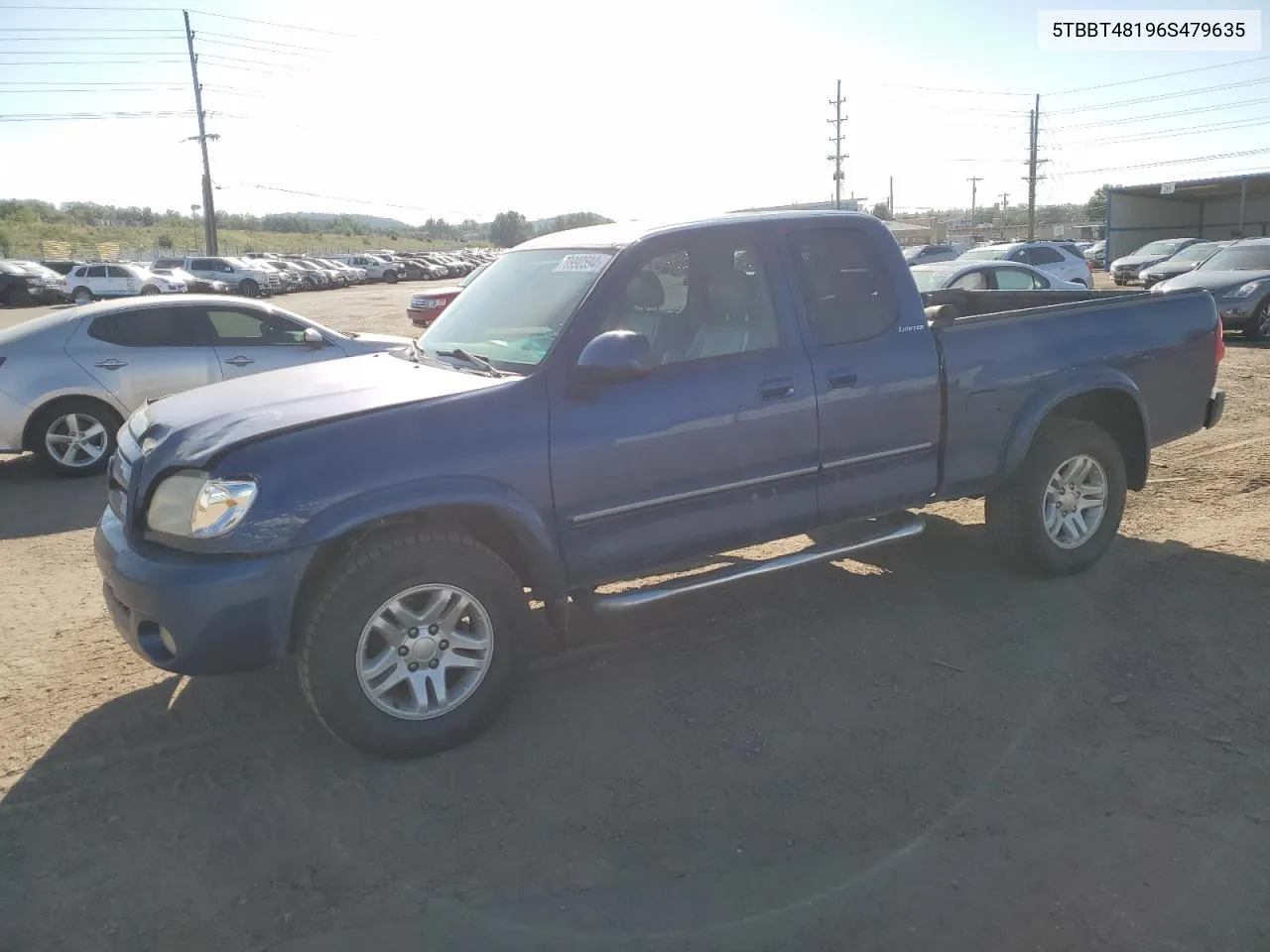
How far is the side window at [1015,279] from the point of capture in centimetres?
1350

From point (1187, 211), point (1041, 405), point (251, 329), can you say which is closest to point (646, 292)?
point (1041, 405)

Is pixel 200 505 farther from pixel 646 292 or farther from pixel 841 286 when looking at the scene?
pixel 841 286

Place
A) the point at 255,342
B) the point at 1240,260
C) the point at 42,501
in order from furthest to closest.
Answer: the point at 1240,260 < the point at 255,342 < the point at 42,501

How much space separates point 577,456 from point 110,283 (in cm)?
3933

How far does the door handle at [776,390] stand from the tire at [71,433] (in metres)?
6.93

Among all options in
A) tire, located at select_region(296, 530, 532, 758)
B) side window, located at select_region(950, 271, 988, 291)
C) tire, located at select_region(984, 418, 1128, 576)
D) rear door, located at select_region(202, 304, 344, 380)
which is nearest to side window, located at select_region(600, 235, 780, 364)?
tire, located at select_region(296, 530, 532, 758)

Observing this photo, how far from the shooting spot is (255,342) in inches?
373

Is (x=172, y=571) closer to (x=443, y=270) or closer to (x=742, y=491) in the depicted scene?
(x=742, y=491)

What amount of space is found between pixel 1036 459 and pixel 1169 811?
2312 mm

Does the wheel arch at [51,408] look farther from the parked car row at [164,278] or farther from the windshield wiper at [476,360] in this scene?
the parked car row at [164,278]

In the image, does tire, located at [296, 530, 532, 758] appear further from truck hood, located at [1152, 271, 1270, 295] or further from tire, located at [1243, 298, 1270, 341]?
tire, located at [1243, 298, 1270, 341]

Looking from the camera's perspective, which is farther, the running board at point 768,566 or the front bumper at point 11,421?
the front bumper at point 11,421

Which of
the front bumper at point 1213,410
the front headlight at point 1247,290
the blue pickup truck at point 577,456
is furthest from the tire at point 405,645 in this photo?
the front headlight at point 1247,290

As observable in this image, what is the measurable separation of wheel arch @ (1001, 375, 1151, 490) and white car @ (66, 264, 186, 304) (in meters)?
37.5
